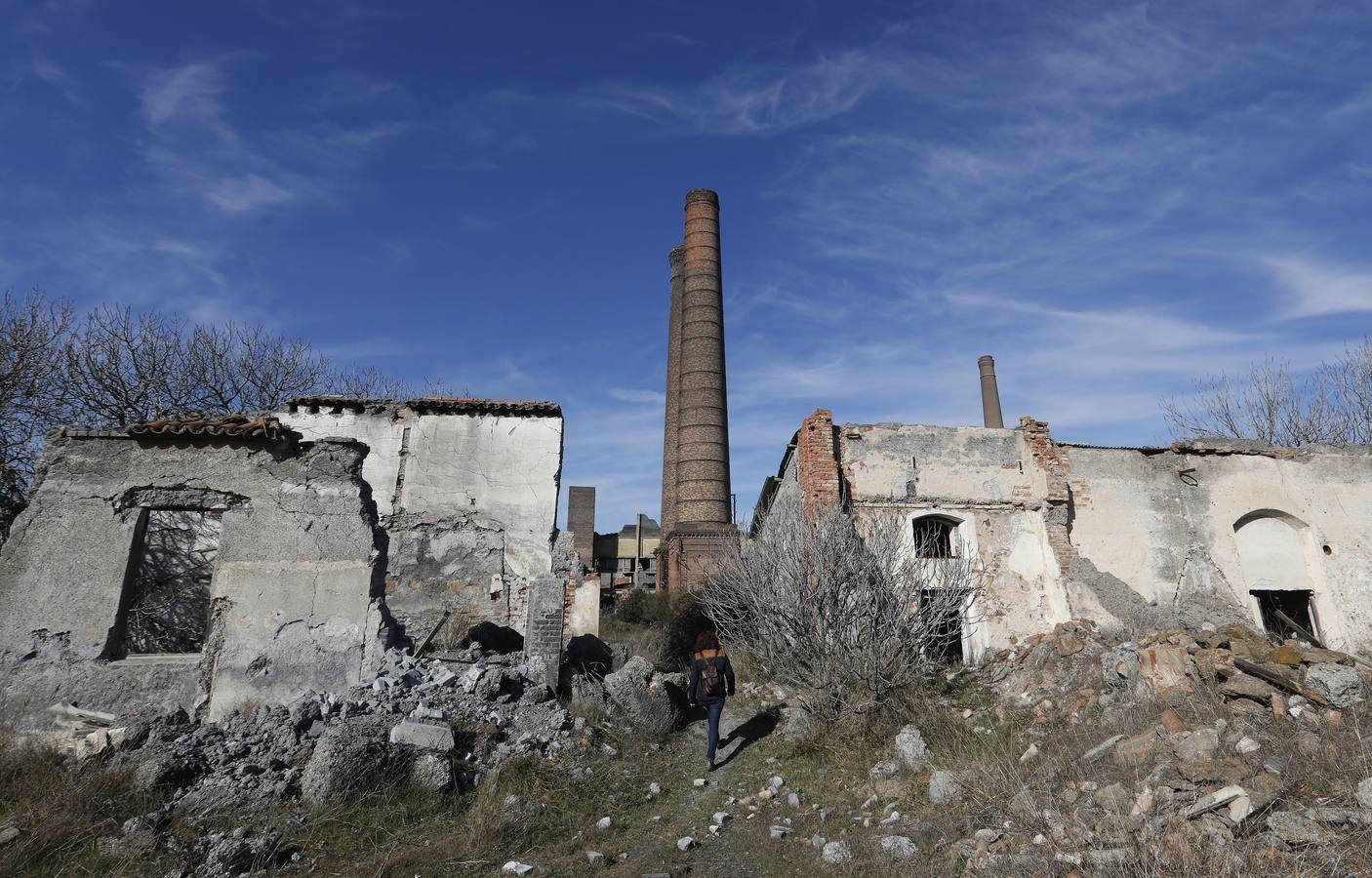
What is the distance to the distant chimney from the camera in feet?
124

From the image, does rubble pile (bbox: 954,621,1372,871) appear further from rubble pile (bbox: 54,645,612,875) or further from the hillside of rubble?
rubble pile (bbox: 54,645,612,875)

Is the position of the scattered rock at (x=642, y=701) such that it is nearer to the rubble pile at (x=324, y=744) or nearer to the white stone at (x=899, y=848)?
the rubble pile at (x=324, y=744)

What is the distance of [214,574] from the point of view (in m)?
7.17

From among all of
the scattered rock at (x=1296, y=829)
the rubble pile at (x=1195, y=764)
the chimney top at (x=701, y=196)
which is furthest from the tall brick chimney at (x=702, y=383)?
the scattered rock at (x=1296, y=829)

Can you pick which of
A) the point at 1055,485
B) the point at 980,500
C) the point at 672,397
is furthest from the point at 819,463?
the point at 672,397

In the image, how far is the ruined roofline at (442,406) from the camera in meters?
12.9

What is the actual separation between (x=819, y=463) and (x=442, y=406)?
22.1 feet

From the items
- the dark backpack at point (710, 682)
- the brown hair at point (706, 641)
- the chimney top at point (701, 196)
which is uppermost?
the chimney top at point (701, 196)

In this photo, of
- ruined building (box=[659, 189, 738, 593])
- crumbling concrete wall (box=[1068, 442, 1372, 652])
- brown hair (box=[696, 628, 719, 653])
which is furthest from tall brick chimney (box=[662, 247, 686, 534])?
brown hair (box=[696, 628, 719, 653])

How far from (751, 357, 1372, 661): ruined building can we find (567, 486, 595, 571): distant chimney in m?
26.2

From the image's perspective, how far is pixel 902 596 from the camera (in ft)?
29.2

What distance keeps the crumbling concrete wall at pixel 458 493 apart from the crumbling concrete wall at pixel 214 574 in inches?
176

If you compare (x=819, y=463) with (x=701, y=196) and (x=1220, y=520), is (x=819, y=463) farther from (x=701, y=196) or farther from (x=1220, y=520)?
(x=701, y=196)

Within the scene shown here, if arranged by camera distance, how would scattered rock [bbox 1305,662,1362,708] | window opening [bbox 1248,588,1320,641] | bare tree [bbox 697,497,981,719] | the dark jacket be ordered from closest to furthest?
scattered rock [bbox 1305,662,1362,708] → the dark jacket → bare tree [bbox 697,497,981,719] → window opening [bbox 1248,588,1320,641]
